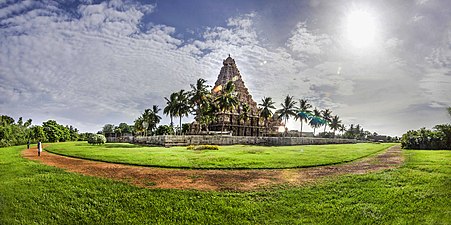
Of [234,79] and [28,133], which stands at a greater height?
[234,79]

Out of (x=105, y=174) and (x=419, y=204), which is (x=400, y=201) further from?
(x=105, y=174)

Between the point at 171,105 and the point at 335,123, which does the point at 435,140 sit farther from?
the point at 335,123

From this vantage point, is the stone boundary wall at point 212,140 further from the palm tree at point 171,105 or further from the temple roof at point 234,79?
the temple roof at point 234,79

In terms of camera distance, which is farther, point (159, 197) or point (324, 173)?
point (324, 173)

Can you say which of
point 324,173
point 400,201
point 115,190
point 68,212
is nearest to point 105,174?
point 115,190

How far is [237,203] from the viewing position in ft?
35.9

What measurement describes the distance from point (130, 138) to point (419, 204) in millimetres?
47754

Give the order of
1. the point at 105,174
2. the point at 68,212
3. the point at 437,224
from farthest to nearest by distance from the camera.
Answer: the point at 105,174 < the point at 68,212 < the point at 437,224

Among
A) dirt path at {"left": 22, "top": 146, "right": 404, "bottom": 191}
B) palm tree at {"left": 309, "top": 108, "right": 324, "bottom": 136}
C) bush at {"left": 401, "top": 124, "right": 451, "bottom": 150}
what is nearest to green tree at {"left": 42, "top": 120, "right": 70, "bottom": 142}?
dirt path at {"left": 22, "top": 146, "right": 404, "bottom": 191}

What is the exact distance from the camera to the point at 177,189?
12.1 meters

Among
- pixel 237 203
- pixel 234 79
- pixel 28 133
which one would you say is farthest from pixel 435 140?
pixel 28 133

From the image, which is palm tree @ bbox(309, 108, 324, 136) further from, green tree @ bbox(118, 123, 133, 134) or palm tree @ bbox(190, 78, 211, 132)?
green tree @ bbox(118, 123, 133, 134)

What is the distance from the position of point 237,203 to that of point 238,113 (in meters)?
63.2

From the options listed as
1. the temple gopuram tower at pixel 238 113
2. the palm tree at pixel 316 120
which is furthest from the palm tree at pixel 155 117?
the palm tree at pixel 316 120
